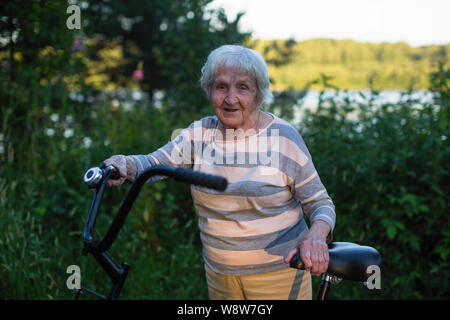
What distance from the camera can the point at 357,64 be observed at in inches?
295

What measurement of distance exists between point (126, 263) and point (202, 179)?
18.6 inches

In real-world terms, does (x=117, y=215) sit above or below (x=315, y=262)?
above

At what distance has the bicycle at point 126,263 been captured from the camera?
110cm

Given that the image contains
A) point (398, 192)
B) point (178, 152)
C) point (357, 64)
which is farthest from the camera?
point (357, 64)

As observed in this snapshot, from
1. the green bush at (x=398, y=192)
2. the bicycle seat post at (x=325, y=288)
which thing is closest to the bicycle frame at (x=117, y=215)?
the bicycle seat post at (x=325, y=288)

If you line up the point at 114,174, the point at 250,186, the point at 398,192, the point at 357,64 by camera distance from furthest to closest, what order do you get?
the point at 357,64 < the point at 398,192 < the point at 250,186 < the point at 114,174

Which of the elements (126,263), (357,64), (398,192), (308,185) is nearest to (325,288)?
(308,185)

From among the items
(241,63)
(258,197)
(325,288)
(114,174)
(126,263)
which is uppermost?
(241,63)

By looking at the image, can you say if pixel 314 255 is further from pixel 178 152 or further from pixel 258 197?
pixel 178 152

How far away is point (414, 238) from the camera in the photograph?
10.8 ft

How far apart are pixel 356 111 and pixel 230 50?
2.59 meters

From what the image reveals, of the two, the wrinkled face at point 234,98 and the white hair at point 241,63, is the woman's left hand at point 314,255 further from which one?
the white hair at point 241,63
